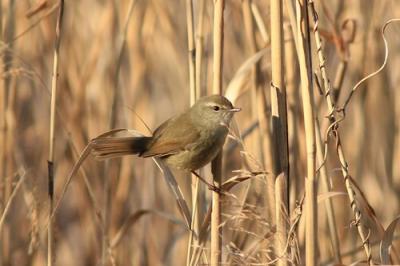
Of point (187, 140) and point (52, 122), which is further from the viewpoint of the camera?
point (187, 140)

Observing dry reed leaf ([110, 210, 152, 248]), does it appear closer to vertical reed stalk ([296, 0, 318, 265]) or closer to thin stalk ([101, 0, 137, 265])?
thin stalk ([101, 0, 137, 265])

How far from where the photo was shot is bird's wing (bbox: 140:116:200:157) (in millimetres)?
2541

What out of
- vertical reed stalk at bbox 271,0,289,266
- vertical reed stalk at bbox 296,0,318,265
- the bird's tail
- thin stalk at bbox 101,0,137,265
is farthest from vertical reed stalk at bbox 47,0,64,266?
vertical reed stalk at bbox 296,0,318,265

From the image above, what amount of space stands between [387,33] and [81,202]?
1776 millimetres

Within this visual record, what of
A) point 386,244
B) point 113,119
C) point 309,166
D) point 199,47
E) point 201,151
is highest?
point 199,47

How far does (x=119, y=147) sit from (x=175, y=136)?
0.27m

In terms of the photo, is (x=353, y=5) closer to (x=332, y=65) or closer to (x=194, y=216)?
(x=332, y=65)

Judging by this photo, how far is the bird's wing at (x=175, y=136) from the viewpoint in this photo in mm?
2541

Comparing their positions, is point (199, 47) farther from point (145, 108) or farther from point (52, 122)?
point (145, 108)

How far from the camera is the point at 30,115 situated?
Answer: 3744 mm

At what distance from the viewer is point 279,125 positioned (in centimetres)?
170

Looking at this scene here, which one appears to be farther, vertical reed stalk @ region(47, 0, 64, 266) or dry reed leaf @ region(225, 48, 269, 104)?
dry reed leaf @ region(225, 48, 269, 104)

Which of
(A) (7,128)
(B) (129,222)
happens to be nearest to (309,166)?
(B) (129,222)

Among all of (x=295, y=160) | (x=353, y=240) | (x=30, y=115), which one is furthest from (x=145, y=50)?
(x=353, y=240)
